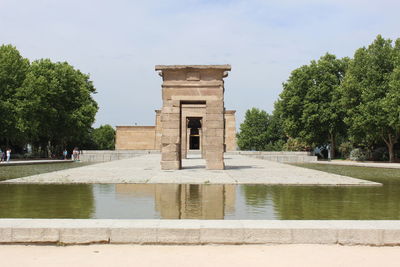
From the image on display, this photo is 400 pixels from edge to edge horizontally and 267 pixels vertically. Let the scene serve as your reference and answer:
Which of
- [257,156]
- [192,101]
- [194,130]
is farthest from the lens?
[194,130]

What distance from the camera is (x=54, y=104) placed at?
47719mm

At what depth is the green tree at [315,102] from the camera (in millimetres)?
46750

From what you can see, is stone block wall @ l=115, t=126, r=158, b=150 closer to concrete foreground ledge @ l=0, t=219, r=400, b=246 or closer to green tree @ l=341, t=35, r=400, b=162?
green tree @ l=341, t=35, r=400, b=162

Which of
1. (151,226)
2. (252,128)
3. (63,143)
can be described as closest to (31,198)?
(151,226)

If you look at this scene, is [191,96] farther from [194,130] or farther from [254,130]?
[254,130]

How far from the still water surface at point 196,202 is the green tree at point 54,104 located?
29.2 m

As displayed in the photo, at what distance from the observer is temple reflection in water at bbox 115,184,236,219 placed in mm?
8617

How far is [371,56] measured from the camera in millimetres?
40281

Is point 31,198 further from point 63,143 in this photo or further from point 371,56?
point 63,143

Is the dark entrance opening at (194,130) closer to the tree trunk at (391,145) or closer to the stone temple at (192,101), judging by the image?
the tree trunk at (391,145)
